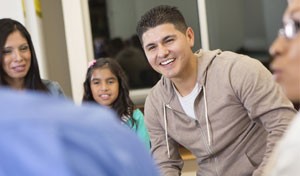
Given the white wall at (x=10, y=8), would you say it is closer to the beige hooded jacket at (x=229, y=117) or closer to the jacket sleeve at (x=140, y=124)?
the jacket sleeve at (x=140, y=124)

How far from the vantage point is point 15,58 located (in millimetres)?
2111

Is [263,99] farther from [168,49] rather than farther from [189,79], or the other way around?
[168,49]

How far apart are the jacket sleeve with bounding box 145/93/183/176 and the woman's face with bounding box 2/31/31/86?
0.66 m

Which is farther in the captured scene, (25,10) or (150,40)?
(25,10)

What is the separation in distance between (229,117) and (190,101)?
175 mm

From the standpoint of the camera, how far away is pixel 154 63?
1808mm

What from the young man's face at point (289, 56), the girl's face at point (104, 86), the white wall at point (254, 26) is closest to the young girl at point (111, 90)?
the girl's face at point (104, 86)

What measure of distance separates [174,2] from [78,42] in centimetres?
74

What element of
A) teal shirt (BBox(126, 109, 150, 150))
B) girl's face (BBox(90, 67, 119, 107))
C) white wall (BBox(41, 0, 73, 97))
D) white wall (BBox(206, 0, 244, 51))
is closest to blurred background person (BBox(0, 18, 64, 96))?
girl's face (BBox(90, 67, 119, 107))

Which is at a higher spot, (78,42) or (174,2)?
(174,2)

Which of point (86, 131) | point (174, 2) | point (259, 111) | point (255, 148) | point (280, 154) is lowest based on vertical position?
point (255, 148)

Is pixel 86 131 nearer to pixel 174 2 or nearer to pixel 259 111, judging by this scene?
pixel 259 111

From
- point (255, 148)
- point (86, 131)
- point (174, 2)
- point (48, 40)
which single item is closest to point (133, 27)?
point (174, 2)

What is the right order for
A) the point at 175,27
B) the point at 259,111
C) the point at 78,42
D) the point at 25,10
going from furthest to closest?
1. the point at 78,42
2. the point at 25,10
3. the point at 175,27
4. the point at 259,111
